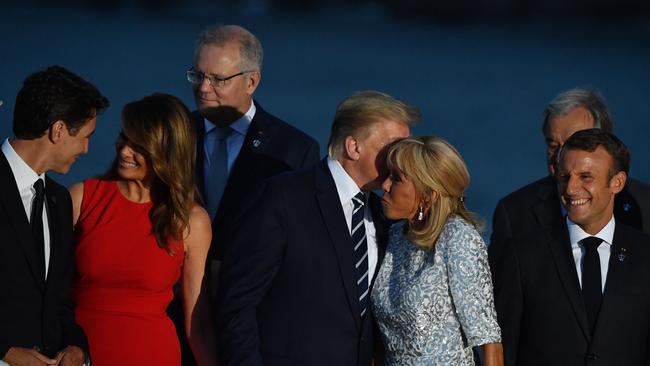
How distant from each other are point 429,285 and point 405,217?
23cm

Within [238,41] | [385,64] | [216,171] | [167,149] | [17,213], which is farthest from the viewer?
[385,64]

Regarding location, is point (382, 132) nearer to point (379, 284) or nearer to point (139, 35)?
point (379, 284)

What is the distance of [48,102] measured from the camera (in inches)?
122

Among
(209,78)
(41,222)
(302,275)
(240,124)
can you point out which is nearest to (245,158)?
(240,124)

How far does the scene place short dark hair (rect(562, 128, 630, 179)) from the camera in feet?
11.7

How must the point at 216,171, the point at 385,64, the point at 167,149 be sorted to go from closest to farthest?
the point at 167,149
the point at 216,171
the point at 385,64

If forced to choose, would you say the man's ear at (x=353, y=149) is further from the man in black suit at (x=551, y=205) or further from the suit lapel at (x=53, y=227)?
the suit lapel at (x=53, y=227)

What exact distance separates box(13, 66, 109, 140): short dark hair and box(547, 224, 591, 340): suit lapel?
142 cm

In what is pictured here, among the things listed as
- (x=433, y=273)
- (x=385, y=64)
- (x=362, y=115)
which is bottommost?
(x=433, y=273)

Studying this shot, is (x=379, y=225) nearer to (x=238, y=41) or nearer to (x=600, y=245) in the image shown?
(x=600, y=245)

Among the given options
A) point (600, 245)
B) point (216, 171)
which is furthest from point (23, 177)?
point (600, 245)

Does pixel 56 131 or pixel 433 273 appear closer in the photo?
pixel 56 131

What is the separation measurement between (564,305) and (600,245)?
0.22 m

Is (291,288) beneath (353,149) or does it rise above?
beneath
